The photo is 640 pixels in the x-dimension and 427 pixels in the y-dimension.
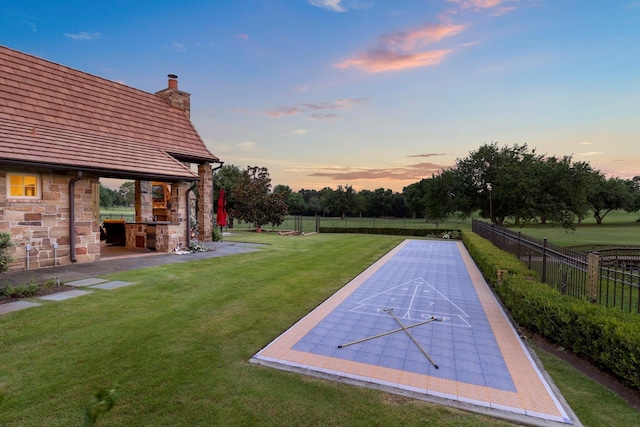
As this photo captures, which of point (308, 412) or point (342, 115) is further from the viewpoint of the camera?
point (342, 115)

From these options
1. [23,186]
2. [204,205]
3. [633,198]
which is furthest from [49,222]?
[633,198]

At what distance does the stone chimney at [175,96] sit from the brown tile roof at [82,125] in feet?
3.45

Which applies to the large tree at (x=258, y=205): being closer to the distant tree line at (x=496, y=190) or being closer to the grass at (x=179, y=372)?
the distant tree line at (x=496, y=190)

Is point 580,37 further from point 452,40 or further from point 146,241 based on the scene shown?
point 146,241

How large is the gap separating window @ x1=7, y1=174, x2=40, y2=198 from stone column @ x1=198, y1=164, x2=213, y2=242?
25.7ft

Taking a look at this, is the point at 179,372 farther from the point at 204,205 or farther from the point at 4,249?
the point at 204,205

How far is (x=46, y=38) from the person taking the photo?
15719 mm

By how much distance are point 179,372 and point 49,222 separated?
9.21 metres

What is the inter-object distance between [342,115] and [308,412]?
2069 centimetres

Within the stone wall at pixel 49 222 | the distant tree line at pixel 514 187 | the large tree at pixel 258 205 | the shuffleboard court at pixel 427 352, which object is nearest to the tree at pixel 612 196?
the distant tree line at pixel 514 187

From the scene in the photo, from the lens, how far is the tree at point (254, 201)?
26469 mm

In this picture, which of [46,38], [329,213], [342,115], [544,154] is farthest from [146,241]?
[329,213]

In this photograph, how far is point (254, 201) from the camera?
26.4 metres

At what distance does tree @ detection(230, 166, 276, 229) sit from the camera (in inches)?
1042
